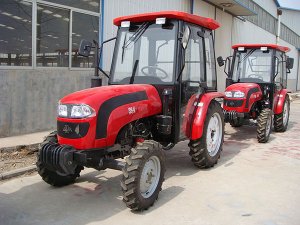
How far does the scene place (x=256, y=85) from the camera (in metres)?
8.95

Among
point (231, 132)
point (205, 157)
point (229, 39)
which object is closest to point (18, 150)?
point (205, 157)

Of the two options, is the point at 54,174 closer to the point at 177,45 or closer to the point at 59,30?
the point at 177,45

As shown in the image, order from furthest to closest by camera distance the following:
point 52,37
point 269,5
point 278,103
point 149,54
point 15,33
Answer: point 269,5 → point 278,103 → point 52,37 → point 15,33 → point 149,54

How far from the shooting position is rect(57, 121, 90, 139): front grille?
414cm

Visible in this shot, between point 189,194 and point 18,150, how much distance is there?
10.6 ft

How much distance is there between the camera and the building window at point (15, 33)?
7262mm

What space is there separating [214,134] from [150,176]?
2279mm

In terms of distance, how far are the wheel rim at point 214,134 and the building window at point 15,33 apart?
4.00 metres

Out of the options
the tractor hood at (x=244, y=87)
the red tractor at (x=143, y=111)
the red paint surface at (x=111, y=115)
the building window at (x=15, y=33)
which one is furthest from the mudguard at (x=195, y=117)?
the building window at (x=15, y=33)

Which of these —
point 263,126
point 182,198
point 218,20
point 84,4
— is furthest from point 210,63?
point 218,20

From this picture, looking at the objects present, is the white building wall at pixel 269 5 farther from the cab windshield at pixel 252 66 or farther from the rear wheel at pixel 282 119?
the cab windshield at pixel 252 66

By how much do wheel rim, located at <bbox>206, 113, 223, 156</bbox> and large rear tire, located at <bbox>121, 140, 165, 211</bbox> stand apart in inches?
71.0

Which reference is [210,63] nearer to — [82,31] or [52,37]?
[52,37]

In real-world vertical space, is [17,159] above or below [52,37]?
below
